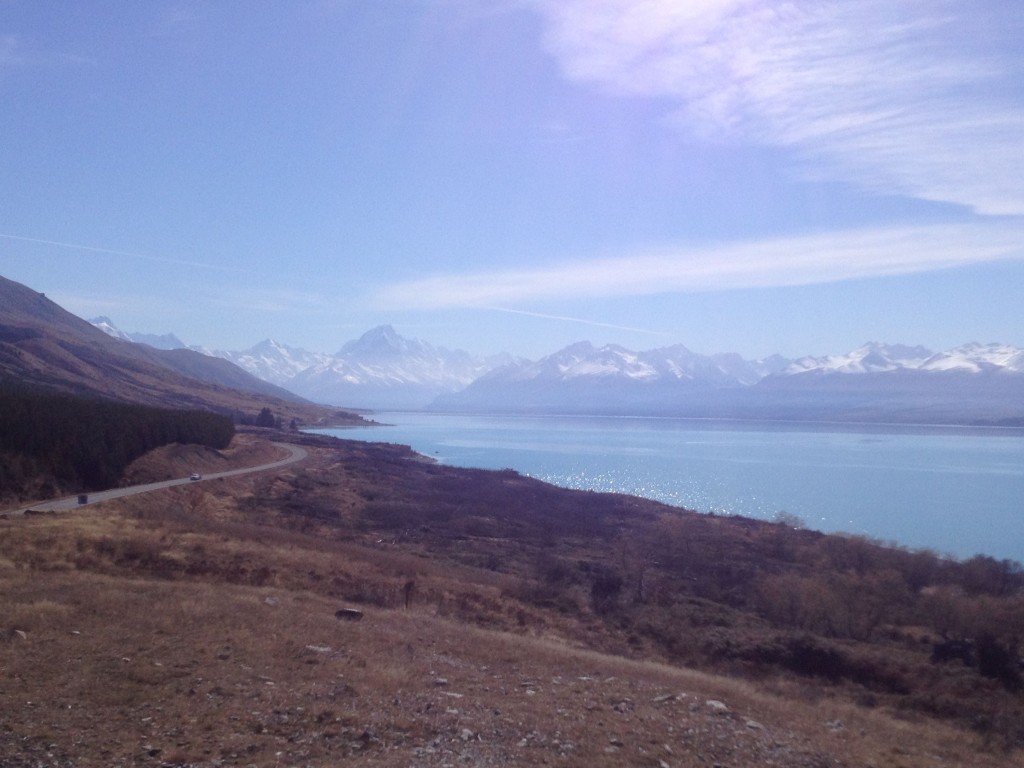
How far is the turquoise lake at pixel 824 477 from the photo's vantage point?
4700 cm

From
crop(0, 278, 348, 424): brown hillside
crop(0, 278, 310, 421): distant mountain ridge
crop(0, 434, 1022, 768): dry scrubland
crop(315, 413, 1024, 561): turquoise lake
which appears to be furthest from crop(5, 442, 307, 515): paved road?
crop(0, 278, 310, 421): distant mountain ridge

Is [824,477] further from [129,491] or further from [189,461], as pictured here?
[129,491]

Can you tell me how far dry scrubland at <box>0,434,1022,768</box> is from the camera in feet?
25.6

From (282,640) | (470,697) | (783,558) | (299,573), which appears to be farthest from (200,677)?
(783,558)

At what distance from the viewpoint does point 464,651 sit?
481 inches

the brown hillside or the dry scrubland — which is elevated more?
the brown hillside

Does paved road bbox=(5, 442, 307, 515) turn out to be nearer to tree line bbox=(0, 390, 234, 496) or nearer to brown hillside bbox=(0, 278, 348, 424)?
tree line bbox=(0, 390, 234, 496)

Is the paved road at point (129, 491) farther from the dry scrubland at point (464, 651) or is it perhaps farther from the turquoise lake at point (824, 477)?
the turquoise lake at point (824, 477)

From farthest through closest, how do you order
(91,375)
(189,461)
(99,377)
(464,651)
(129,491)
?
(99,377) → (91,375) → (189,461) → (129,491) → (464,651)

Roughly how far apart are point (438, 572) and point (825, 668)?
9900 millimetres

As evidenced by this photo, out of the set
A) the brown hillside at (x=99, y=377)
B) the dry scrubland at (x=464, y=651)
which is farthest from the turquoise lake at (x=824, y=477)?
the brown hillside at (x=99, y=377)

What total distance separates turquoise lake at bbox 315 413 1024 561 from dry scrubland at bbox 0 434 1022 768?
15988mm

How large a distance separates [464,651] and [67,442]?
1122 inches

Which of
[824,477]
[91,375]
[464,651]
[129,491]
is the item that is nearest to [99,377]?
[91,375]
